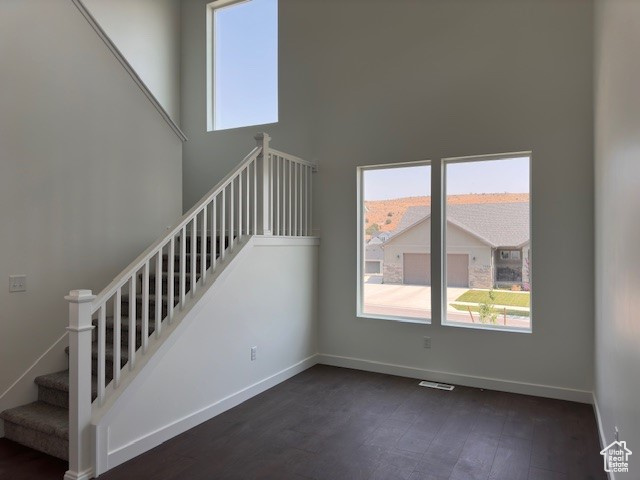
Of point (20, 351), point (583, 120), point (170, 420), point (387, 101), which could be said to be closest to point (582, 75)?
point (583, 120)

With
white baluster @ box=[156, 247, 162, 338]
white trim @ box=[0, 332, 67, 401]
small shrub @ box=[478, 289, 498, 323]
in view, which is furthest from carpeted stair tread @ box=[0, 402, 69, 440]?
small shrub @ box=[478, 289, 498, 323]

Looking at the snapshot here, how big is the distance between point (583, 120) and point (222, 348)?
368 centimetres

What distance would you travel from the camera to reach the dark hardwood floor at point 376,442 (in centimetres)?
263

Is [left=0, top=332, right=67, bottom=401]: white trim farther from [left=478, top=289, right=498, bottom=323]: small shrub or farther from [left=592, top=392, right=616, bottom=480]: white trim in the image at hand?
[left=592, top=392, right=616, bottom=480]: white trim

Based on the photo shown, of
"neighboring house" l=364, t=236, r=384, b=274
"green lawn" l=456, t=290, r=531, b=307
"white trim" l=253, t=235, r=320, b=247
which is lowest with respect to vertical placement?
"green lawn" l=456, t=290, r=531, b=307

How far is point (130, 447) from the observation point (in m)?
2.76

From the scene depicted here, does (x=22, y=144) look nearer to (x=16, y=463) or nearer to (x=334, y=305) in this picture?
(x=16, y=463)

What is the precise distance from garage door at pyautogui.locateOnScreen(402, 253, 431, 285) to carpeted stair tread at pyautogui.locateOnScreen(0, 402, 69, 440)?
3.26 metres

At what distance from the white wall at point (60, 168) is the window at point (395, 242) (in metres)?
2.33

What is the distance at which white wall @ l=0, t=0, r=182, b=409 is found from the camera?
3141 mm

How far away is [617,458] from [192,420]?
2.72 m

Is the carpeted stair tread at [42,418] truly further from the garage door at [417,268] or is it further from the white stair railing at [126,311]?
the garage door at [417,268]

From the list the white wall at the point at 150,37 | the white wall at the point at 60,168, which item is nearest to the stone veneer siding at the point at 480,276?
the white wall at the point at 60,168

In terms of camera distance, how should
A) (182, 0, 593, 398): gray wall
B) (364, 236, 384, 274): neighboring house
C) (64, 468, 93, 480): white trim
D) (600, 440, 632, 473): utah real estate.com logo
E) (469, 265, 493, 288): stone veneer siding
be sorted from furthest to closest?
(364, 236, 384, 274): neighboring house → (469, 265, 493, 288): stone veneer siding → (182, 0, 593, 398): gray wall → (64, 468, 93, 480): white trim → (600, 440, 632, 473): utah real estate.com logo
